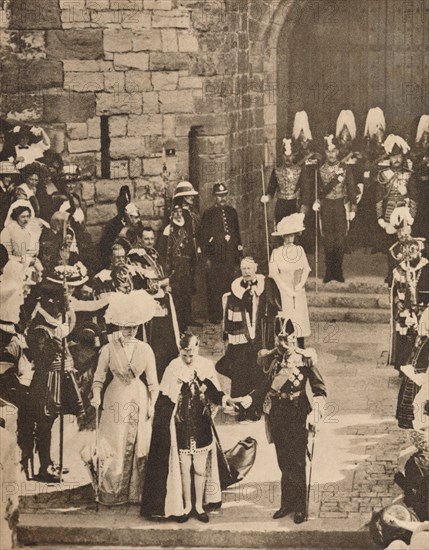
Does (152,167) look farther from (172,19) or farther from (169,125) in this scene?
(172,19)

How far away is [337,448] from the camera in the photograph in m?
11.7

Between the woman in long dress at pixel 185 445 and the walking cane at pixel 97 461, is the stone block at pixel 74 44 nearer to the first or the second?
the woman in long dress at pixel 185 445

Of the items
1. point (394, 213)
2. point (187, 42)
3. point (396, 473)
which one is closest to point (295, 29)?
point (187, 42)

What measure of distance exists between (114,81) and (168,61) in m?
0.50

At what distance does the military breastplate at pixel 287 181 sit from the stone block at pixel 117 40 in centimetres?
163

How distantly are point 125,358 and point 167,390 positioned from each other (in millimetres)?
416

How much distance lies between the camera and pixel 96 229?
12180 mm

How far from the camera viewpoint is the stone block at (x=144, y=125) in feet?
40.0

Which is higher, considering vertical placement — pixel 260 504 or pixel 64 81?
pixel 64 81

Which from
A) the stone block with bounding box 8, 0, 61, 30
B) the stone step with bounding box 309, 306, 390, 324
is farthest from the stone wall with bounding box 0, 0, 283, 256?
the stone step with bounding box 309, 306, 390, 324

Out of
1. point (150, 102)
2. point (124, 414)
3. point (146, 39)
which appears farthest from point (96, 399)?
point (146, 39)

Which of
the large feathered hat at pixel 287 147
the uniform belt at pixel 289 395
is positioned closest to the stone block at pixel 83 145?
the large feathered hat at pixel 287 147

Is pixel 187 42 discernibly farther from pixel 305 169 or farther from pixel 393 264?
pixel 393 264

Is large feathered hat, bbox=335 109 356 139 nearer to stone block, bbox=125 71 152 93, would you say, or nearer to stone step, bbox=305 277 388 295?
stone step, bbox=305 277 388 295
